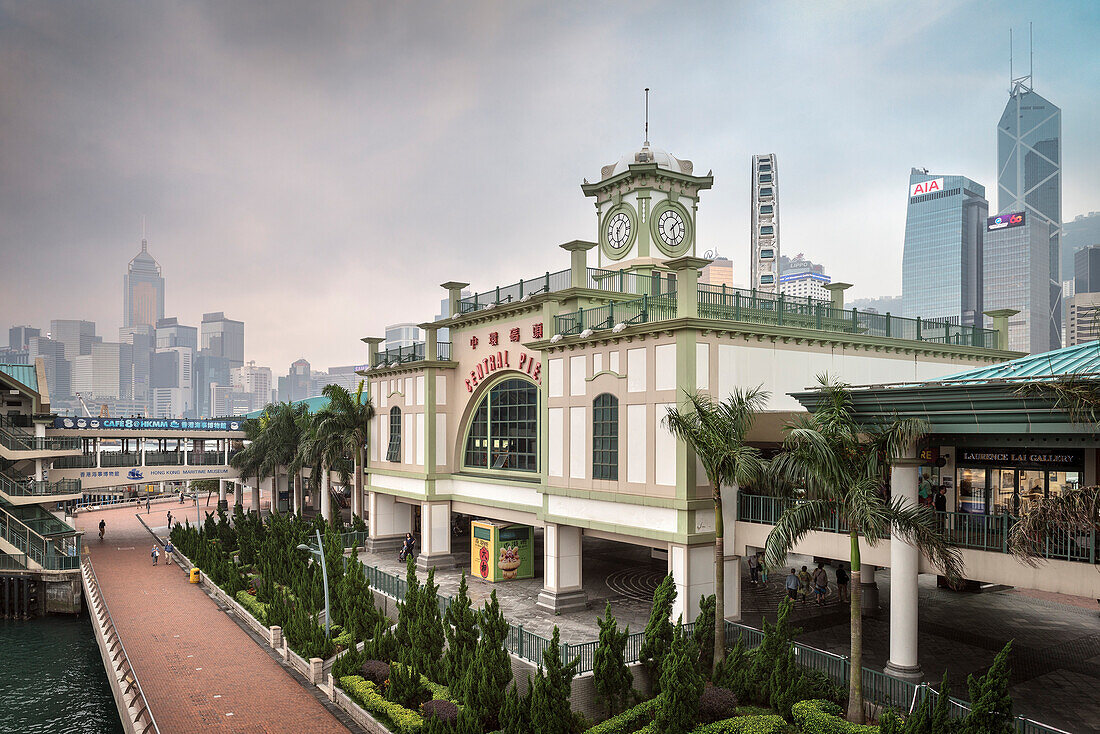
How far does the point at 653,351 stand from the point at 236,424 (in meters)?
51.8

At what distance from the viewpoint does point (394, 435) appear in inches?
1767

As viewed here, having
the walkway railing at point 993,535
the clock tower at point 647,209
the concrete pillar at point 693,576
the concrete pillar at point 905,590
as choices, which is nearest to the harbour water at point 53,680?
the concrete pillar at point 693,576

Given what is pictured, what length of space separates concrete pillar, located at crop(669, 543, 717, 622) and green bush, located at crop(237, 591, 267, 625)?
17.7 metres

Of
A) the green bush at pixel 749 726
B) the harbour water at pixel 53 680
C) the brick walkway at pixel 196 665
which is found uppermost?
the green bush at pixel 749 726

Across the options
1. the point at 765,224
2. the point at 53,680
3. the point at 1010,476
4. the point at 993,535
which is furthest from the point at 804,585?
the point at 765,224

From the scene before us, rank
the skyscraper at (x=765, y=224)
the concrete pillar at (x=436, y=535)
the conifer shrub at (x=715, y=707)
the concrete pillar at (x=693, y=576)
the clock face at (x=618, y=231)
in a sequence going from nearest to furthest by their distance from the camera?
the conifer shrub at (x=715, y=707) → the concrete pillar at (x=693, y=576) → the clock face at (x=618, y=231) → the concrete pillar at (x=436, y=535) → the skyscraper at (x=765, y=224)

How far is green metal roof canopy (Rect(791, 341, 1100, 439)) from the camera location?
57.0 ft

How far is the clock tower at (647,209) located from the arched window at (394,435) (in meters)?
14.9

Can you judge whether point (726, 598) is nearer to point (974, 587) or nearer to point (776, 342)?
point (776, 342)

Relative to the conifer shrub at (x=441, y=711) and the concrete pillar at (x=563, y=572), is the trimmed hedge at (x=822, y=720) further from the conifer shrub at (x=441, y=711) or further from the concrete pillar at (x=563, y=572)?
the concrete pillar at (x=563, y=572)

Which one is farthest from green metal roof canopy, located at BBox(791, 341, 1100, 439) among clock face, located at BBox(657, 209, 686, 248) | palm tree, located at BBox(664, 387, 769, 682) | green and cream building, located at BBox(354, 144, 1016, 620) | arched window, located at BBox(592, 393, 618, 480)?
clock face, located at BBox(657, 209, 686, 248)

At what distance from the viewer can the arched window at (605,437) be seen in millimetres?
28109

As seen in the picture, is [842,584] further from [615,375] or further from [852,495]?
[852,495]

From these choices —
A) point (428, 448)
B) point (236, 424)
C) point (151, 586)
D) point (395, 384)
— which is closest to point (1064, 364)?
point (428, 448)
